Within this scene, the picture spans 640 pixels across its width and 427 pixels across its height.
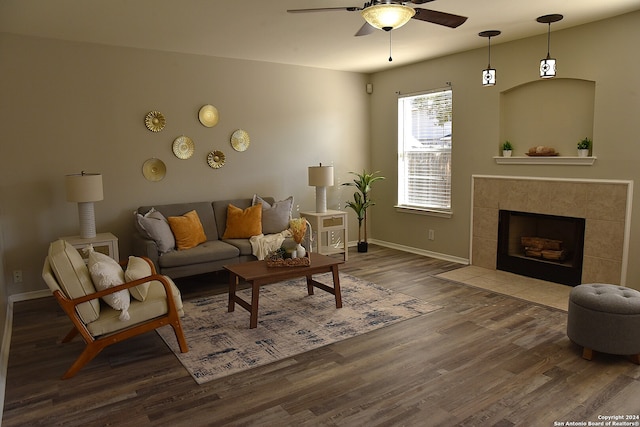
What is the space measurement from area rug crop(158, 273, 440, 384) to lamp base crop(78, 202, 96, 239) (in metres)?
1.26

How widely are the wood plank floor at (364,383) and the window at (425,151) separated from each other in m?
2.62

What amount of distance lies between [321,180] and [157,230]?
2264 mm

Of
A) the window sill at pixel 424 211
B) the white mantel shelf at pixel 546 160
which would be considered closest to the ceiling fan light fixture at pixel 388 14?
the white mantel shelf at pixel 546 160

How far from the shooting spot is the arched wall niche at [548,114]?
15.4 feet

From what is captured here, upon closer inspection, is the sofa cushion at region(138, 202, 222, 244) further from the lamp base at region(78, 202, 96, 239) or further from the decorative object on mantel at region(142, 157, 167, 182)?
the lamp base at region(78, 202, 96, 239)

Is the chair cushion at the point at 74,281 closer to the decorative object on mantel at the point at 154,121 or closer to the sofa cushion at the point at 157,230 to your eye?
the sofa cushion at the point at 157,230

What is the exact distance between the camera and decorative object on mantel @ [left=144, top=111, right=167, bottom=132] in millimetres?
5281

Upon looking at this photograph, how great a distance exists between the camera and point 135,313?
10.4ft

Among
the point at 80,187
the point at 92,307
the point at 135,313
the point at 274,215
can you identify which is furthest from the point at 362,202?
the point at 92,307

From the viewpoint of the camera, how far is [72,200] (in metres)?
4.48

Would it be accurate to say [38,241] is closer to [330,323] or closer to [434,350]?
[330,323]

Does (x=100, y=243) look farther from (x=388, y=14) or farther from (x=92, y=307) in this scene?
(x=388, y=14)

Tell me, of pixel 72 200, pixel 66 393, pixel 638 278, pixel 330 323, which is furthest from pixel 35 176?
pixel 638 278

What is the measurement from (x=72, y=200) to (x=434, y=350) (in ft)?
12.0
